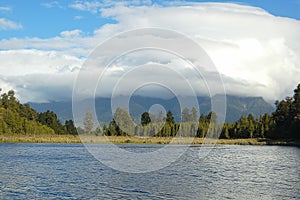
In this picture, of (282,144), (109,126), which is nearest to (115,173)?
(282,144)

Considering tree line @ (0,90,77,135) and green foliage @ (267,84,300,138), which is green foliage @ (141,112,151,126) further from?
green foliage @ (267,84,300,138)

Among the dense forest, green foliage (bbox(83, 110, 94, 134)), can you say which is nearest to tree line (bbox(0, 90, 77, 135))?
the dense forest

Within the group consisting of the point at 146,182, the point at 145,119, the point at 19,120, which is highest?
the point at 145,119

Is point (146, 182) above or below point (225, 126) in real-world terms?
below

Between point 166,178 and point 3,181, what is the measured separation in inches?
542

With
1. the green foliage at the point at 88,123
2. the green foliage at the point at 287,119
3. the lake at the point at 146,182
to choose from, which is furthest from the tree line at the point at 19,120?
the lake at the point at 146,182

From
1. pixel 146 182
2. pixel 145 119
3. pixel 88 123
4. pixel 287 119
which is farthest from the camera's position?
pixel 145 119

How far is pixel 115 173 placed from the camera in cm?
4131

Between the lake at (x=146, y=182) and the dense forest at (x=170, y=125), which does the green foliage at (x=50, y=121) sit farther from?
the lake at (x=146, y=182)

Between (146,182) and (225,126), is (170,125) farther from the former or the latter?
(146,182)

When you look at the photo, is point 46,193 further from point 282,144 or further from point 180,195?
point 282,144

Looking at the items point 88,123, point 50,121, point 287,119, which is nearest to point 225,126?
point 287,119

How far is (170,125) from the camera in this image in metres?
159

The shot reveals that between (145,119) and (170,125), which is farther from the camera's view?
(145,119)
